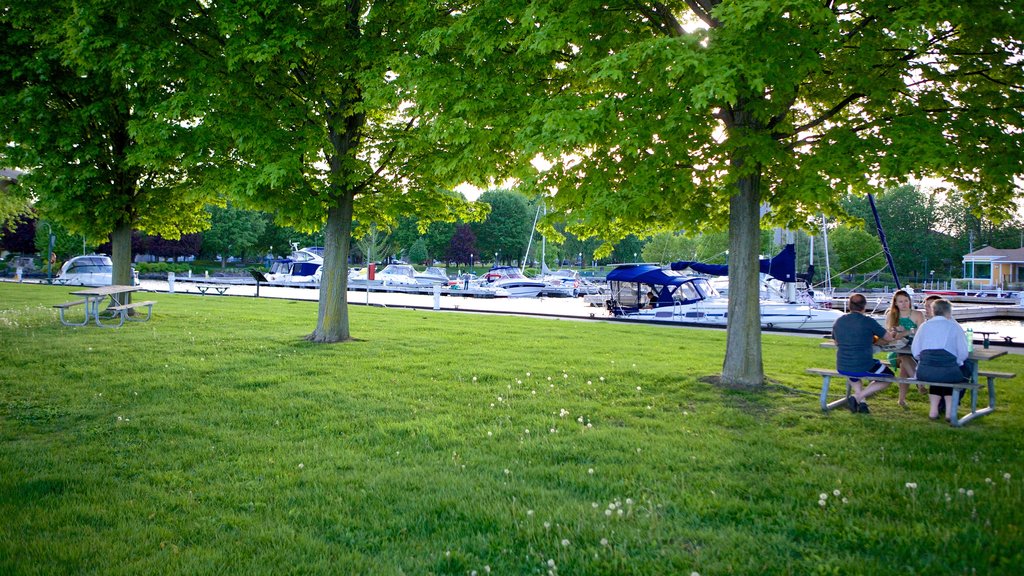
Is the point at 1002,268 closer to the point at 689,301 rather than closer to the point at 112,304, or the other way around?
the point at 689,301

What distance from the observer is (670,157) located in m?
8.87

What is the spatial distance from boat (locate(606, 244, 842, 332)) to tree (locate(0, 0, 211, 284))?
1757 cm

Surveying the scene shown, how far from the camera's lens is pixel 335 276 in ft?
50.6

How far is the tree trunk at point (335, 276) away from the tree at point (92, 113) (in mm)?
3147

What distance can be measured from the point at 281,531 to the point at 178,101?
1080 cm

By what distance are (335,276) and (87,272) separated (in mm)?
38325

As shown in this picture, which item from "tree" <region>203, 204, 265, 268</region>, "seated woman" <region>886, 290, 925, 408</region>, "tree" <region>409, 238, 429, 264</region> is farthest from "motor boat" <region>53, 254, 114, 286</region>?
"tree" <region>409, 238, 429, 264</region>

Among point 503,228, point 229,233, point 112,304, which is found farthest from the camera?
point 503,228

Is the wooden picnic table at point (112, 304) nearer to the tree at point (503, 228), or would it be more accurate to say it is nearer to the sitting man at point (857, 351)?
the sitting man at point (857, 351)

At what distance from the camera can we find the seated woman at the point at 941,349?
8.02 meters

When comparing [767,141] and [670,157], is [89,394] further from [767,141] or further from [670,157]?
[767,141]

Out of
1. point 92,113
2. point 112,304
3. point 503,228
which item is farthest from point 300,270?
point 92,113

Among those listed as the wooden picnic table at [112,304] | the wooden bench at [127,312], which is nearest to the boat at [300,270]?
the wooden picnic table at [112,304]

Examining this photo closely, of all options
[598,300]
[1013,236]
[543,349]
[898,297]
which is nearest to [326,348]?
[543,349]
